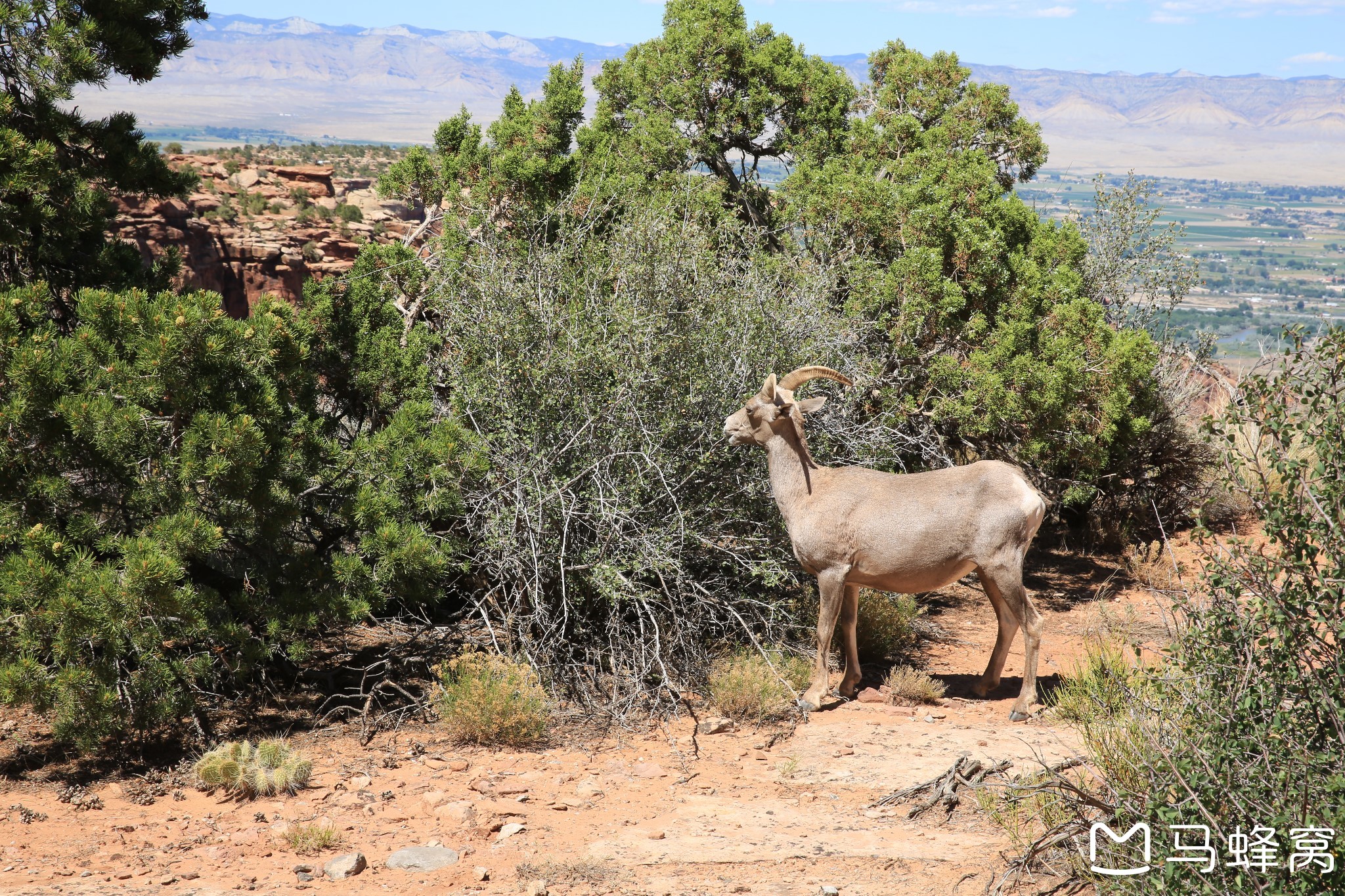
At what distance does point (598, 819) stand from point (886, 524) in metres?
2.94

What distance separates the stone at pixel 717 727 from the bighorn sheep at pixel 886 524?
61cm

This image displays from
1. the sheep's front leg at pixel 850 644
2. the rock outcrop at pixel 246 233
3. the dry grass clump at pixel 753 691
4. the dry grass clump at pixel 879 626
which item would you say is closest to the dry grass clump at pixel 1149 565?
the dry grass clump at pixel 879 626

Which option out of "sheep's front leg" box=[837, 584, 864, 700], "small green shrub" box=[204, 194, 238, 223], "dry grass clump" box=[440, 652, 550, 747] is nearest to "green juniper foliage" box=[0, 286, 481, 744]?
"dry grass clump" box=[440, 652, 550, 747]

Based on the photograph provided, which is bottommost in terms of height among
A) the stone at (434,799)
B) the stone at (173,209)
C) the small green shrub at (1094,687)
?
the stone at (434,799)

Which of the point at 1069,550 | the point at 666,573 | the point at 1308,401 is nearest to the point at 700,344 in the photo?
the point at 666,573

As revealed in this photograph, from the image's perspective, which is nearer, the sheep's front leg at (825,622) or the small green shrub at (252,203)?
the sheep's front leg at (825,622)

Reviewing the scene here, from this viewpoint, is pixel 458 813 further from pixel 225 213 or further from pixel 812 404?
pixel 225 213

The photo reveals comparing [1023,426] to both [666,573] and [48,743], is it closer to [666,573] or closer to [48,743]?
Answer: [666,573]

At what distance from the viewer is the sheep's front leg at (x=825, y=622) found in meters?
7.72

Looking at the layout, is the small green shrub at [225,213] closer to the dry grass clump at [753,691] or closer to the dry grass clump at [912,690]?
the dry grass clump at [753,691]

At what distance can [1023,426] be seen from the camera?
10961mm

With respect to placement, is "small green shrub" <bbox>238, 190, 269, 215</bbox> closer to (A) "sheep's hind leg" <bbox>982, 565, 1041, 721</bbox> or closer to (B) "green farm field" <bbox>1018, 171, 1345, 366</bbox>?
(B) "green farm field" <bbox>1018, 171, 1345, 366</bbox>

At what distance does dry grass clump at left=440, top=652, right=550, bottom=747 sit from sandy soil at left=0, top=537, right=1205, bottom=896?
0.14 meters

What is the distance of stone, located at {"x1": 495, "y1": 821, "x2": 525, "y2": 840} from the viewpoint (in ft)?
19.6
